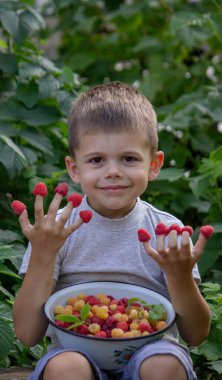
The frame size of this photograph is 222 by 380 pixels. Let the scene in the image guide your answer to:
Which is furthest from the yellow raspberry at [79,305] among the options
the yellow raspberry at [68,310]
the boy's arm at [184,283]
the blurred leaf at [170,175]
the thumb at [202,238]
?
the blurred leaf at [170,175]

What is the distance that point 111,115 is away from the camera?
2305 millimetres

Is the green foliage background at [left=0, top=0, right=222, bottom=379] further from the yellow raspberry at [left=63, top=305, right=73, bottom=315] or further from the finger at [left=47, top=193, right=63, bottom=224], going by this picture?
the finger at [left=47, top=193, right=63, bottom=224]

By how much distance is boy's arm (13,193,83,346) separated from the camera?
2.08 meters

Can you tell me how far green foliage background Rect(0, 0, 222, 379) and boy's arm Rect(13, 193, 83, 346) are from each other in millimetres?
307

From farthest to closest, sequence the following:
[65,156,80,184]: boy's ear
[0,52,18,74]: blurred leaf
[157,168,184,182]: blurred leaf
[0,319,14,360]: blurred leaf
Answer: [0,52,18,74]: blurred leaf → [157,168,184,182]: blurred leaf → [0,319,14,360]: blurred leaf → [65,156,80,184]: boy's ear

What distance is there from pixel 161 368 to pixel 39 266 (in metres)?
0.41

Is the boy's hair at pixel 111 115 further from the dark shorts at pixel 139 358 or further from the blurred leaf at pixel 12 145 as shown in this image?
the blurred leaf at pixel 12 145

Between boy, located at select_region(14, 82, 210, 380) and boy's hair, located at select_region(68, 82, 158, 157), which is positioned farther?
boy's hair, located at select_region(68, 82, 158, 157)

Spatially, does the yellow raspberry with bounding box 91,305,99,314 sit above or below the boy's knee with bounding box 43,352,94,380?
above

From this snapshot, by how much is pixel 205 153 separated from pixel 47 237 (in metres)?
2.24

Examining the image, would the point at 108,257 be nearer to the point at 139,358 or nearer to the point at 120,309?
the point at 120,309

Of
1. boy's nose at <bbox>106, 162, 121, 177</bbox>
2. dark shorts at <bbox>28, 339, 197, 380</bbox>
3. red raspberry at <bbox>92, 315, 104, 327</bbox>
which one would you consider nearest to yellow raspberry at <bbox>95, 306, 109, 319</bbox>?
red raspberry at <bbox>92, 315, 104, 327</bbox>

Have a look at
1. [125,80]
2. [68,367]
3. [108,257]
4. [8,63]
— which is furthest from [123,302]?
[125,80]

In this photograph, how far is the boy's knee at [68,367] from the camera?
204 cm
